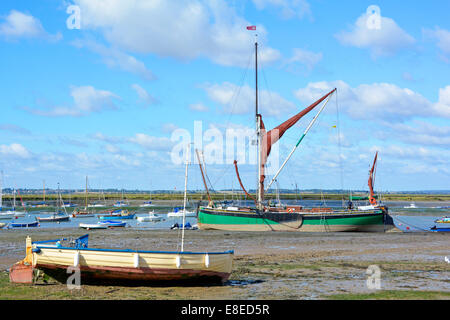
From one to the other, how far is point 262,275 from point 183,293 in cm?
555

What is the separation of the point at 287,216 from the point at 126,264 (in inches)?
1318

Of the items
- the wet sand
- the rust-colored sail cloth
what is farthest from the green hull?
the rust-colored sail cloth

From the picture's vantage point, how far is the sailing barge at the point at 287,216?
51312 millimetres

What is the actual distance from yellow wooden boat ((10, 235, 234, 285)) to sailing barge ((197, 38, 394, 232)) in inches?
1229

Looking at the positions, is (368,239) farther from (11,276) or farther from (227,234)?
(11,276)

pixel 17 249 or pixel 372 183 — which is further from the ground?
pixel 372 183

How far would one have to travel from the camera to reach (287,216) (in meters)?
51.8

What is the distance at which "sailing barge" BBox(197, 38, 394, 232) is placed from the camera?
5131 centimetres

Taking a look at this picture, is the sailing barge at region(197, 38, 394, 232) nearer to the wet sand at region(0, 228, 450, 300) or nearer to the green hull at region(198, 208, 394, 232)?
the green hull at region(198, 208, 394, 232)
